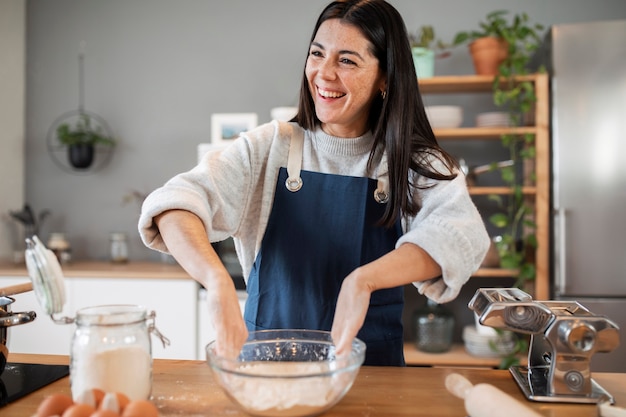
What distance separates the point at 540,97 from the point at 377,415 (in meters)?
2.44

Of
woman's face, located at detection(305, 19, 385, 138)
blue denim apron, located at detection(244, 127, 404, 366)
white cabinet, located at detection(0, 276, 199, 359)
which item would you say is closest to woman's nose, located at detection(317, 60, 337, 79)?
woman's face, located at detection(305, 19, 385, 138)

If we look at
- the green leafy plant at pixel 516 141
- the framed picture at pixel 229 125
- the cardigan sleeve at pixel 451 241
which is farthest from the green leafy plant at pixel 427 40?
the cardigan sleeve at pixel 451 241

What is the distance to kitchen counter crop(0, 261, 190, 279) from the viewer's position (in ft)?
9.85

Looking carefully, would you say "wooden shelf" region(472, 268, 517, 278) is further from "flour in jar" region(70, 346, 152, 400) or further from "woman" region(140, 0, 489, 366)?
"flour in jar" region(70, 346, 152, 400)

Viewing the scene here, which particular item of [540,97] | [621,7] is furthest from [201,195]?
[621,7]

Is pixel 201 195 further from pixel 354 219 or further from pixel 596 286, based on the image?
pixel 596 286

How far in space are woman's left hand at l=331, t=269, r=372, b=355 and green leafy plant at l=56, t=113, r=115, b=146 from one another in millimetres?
2835

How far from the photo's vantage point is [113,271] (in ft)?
10.1

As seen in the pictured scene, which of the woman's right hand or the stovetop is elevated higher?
the woman's right hand

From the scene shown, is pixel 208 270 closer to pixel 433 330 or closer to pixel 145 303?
pixel 145 303

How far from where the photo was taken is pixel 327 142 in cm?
153

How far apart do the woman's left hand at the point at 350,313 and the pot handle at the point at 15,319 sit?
1.88ft

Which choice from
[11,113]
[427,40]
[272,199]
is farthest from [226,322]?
[11,113]

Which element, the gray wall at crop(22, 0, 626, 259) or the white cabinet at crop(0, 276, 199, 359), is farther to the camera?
the gray wall at crop(22, 0, 626, 259)
